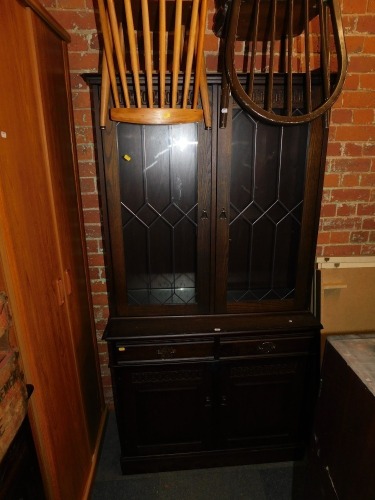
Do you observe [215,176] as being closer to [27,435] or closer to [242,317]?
[242,317]

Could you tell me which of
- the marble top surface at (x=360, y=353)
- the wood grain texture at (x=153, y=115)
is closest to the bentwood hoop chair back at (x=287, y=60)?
the wood grain texture at (x=153, y=115)

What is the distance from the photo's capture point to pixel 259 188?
5.03 feet

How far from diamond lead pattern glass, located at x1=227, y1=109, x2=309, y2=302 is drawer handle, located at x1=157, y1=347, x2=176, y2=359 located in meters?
0.42

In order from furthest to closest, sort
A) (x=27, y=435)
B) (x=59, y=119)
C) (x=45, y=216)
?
(x=59, y=119), (x=45, y=216), (x=27, y=435)

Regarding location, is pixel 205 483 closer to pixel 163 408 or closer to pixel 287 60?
pixel 163 408

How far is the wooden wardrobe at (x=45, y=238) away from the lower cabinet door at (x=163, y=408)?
221 millimetres

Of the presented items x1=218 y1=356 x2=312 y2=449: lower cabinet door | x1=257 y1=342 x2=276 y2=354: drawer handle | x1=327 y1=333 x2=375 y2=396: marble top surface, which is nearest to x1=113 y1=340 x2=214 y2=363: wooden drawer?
x1=218 y1=356 x2=312 y2=449: lower cabinet door

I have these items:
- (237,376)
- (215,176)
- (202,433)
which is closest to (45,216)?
(215,176)

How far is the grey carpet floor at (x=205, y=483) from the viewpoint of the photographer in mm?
1556

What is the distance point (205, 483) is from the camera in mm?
1619

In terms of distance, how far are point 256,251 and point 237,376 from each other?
2.19 feet

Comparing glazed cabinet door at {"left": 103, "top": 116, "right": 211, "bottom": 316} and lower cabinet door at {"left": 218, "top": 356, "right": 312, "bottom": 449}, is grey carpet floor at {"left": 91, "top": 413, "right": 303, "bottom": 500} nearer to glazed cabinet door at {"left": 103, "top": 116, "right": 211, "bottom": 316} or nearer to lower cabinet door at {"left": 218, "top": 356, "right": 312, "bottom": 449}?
lower cabinet door at {"left": 218, "top": 356, "right": 312, "bottom": 449}

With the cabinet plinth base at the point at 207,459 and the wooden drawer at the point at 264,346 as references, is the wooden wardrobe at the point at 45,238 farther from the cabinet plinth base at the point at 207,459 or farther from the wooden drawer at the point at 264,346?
the wooden drawer at the point at 264,346

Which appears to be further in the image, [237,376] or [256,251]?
[256,251]
